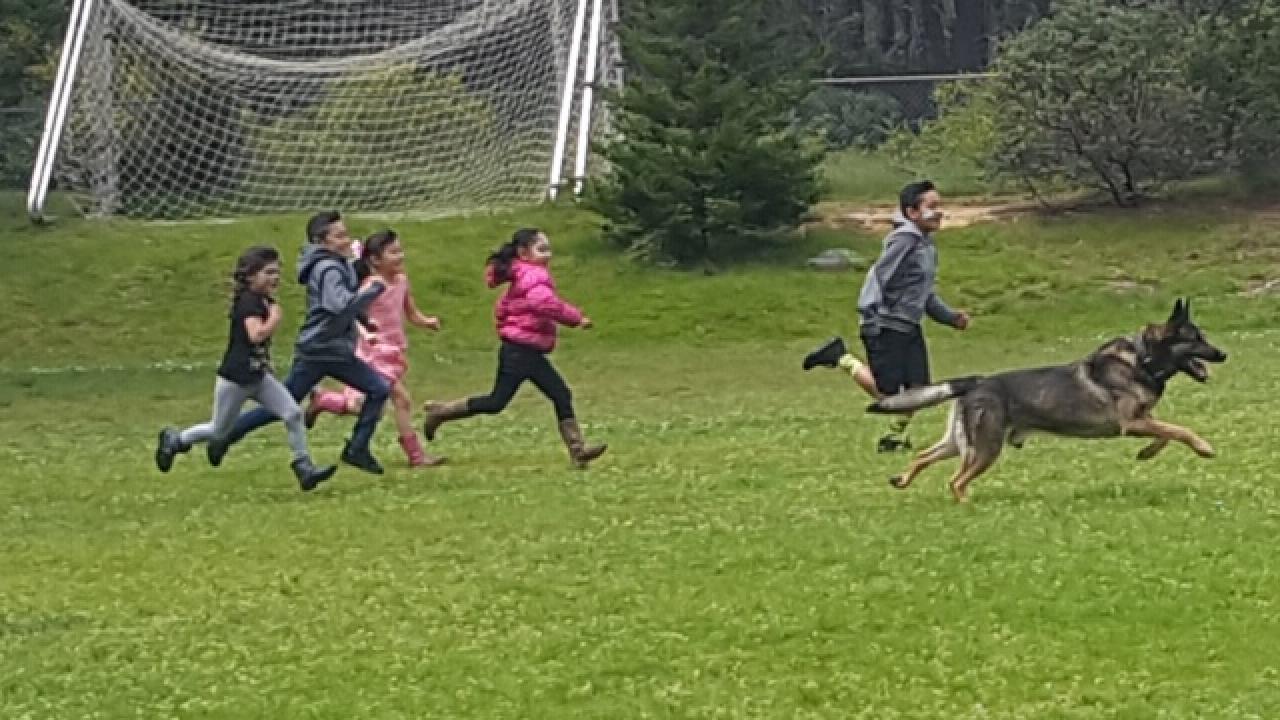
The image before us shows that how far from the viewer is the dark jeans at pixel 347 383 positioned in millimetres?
13625

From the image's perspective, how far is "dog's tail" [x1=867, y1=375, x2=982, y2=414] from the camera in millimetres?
11375

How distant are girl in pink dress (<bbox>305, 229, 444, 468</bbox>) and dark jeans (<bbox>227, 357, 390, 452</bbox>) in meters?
0.43

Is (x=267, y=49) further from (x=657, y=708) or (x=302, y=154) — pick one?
(x=657, y=708)

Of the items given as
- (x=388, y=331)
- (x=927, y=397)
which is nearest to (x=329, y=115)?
(x=388, y=331)

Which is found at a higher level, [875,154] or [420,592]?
[420,592]

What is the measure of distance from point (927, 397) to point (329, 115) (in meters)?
20.2

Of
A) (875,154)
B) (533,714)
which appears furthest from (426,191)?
(533,714)

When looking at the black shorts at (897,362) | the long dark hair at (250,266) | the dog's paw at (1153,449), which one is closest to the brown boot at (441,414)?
the long dark hair at (250,266)

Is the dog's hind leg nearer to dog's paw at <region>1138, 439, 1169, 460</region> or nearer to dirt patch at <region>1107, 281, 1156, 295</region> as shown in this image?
dog's paw at <region>1138, 439, 1169, 460</region>

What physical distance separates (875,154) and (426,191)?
8.68 m

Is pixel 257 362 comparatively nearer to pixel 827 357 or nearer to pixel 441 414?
pixel 441 414

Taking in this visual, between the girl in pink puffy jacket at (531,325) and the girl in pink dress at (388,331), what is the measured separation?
A: 0.64 meters

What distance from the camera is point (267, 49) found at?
32.5 m

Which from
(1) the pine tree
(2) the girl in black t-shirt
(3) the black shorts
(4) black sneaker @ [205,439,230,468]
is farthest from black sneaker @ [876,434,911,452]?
(1) the pine tree
